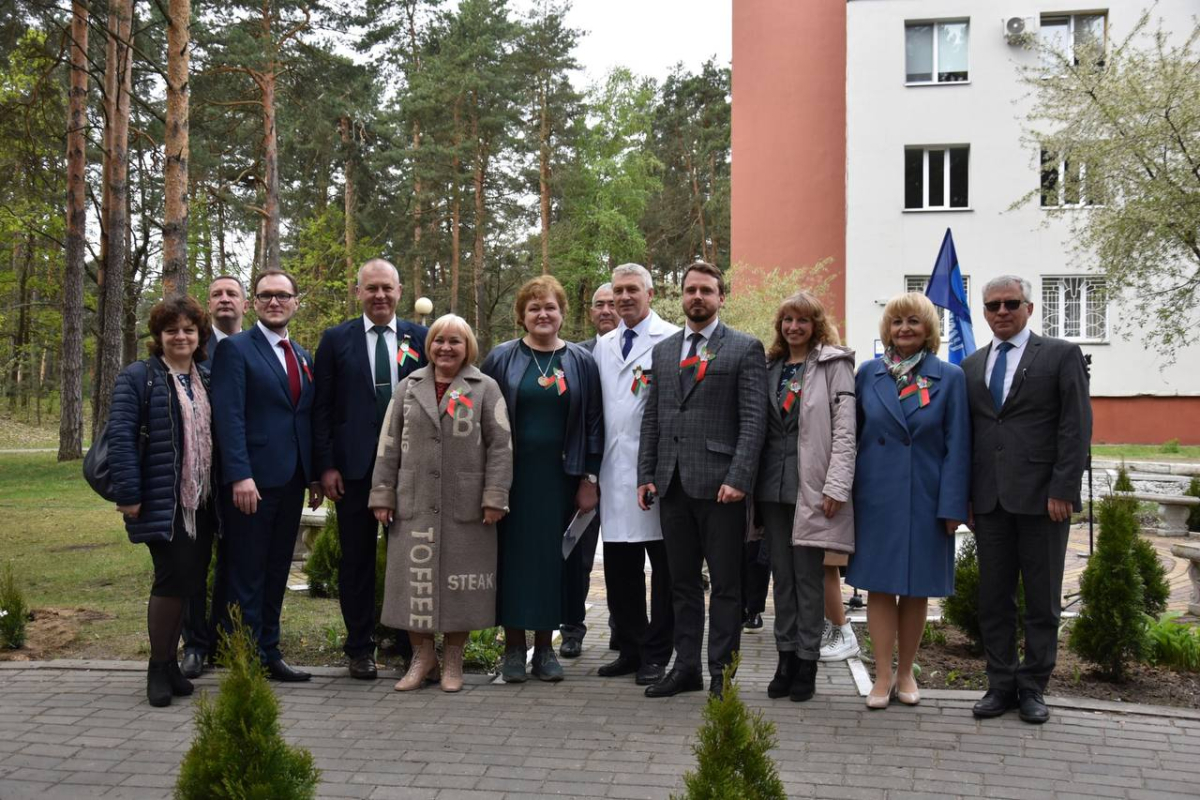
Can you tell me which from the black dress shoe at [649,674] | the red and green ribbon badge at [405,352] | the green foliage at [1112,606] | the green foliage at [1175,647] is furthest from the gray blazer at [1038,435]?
the red and green ribbon badge at [405,352]

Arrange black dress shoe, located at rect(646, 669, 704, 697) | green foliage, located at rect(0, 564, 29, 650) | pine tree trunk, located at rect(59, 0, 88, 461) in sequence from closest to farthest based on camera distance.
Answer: black dress shoe, located at rect(646, 669, 704, 697), green foliage, located at rect(0, 564, 29, 650), pine tree trunk, located at rect(59, 0, 88, 461)

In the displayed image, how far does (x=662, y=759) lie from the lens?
4.39 meters

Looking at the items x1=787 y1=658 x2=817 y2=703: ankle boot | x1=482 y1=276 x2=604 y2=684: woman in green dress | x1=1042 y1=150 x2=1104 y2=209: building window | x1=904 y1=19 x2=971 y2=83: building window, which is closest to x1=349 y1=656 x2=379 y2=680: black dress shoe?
x1=482 y1=276 x2=604 y2=684: woman in green dress

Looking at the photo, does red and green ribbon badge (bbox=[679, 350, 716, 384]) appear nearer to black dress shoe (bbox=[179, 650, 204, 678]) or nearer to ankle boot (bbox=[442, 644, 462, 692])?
ankle boot (bbox=[442, 644, 462, 692])

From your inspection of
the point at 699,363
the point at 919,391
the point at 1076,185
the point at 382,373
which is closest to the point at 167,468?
the point at 382,373

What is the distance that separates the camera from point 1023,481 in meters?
4.95

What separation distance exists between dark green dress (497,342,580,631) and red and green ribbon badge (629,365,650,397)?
415 millimetres

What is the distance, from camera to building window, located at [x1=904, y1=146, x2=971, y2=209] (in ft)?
81.0

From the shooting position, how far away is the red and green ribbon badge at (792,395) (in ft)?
17.7

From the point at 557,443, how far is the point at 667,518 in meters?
0.77

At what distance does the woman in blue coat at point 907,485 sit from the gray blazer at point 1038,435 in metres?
0.14

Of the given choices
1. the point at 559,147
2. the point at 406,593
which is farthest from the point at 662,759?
the point at 559,147

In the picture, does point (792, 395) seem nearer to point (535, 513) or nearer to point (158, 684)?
point (535, 513)

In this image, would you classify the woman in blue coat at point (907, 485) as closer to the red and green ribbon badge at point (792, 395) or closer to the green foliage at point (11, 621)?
the red and green ribbon badge at point (792, 395)
